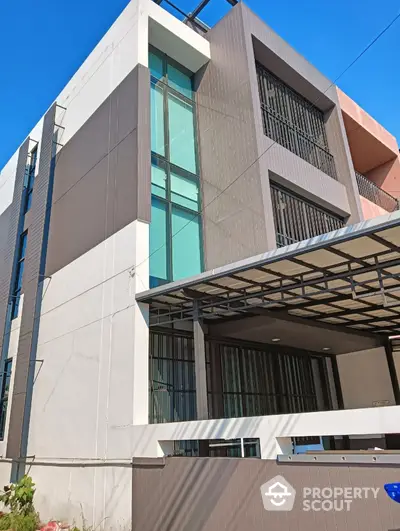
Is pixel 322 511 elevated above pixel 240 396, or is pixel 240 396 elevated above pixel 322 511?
pixel 240 396

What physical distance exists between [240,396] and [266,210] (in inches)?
164

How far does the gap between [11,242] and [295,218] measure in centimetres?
911

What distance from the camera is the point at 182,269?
8.99 meters

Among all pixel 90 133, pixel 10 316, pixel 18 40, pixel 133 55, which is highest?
pixel 18 40

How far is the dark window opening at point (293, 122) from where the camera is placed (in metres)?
11.1

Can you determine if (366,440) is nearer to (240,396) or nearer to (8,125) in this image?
(240,396)

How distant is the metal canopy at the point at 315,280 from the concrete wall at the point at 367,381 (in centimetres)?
236

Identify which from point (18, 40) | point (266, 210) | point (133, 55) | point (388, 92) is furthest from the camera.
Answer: point (18, 40)

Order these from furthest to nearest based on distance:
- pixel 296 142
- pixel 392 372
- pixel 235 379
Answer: pixel 296 142 → pixel 392 372 → pixel 235 379

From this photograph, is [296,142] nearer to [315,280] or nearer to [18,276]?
[315,280]

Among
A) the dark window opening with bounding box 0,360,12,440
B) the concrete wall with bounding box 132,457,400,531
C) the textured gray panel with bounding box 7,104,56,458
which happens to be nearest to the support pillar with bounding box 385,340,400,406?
the concrete wall with bounding box 132,457,400,531

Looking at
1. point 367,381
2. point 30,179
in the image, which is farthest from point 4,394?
point 367,381

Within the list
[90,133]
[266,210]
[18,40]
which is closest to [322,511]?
[266,210]

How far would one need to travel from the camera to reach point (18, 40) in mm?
10391
